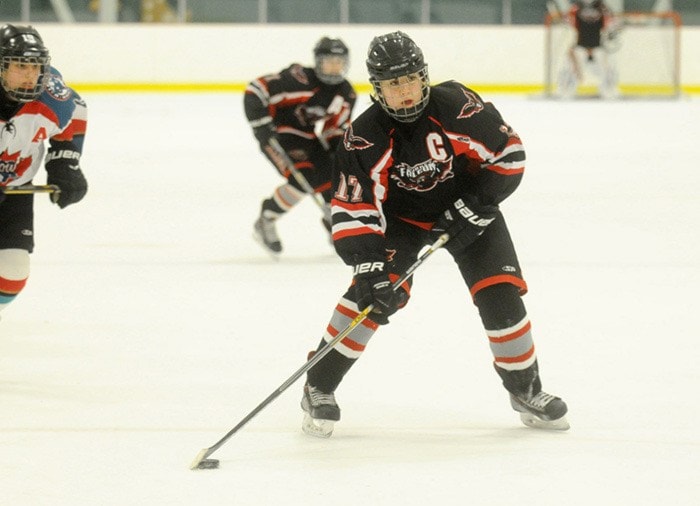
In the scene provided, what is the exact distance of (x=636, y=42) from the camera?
14.7 m

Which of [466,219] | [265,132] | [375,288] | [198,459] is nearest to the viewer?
[198,459]

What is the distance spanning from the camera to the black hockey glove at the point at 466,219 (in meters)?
2.98

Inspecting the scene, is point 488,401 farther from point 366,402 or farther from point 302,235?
point 302,235

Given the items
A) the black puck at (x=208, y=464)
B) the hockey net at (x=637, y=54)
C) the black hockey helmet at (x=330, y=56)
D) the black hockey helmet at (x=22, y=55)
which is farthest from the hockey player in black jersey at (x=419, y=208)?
the hockey net at (x=637, y=54)

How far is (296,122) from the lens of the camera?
5.74 metres

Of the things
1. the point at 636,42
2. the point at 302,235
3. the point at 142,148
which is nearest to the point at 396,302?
the point at 302,235

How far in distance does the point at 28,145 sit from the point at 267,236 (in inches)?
83.4

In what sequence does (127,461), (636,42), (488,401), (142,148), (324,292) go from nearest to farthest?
1. (127,461)
2. (488,401)
3. (324,292)
4. (142,148)
5. (636,42)

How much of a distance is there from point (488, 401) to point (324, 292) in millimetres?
1625

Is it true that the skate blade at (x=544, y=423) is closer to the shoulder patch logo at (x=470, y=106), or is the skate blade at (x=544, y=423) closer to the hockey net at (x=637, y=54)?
the shoulder patch logo at (x=470, y=106)

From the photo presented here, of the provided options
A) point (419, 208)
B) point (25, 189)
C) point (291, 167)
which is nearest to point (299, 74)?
point (291, 167)

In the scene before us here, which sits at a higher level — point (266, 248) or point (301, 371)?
point (301, 371)

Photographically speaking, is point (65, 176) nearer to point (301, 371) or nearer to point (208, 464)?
point (301, 371)

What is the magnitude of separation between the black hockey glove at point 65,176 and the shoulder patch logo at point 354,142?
112 cm
